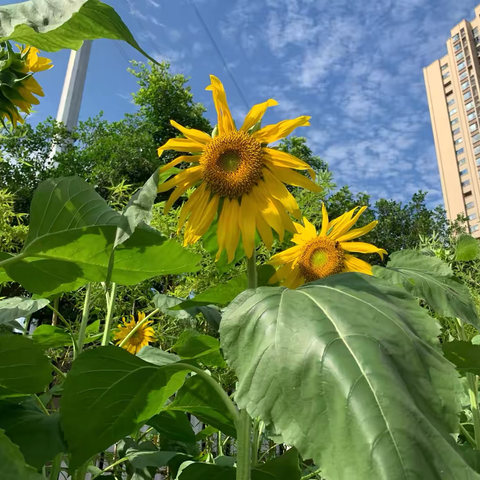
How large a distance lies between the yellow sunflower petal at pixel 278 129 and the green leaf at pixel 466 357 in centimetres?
45

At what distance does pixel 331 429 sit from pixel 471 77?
3919 centimetres

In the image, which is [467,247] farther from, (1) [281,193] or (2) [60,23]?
(2) [60,23]

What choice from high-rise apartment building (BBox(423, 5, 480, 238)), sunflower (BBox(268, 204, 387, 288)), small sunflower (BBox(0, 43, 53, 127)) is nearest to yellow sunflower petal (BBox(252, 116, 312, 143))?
sunflower (BBox(268, 204, 387, 288))

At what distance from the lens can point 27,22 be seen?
340 millimetres

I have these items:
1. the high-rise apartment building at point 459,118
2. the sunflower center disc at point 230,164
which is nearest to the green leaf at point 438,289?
the sunflower center disc at point 230,164

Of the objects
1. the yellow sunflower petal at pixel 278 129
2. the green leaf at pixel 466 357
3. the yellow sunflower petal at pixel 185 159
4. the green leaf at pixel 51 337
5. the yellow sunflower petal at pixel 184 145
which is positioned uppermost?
the yellow sunflower petal at pixel 278 129

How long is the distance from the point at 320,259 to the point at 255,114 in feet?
1.17

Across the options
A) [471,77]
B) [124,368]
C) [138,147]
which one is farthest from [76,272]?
[471,77]

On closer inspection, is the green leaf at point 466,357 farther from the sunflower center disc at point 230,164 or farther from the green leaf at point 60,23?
the green leaf at point 60,23

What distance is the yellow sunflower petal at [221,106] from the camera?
722mm

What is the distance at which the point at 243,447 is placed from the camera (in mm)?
517

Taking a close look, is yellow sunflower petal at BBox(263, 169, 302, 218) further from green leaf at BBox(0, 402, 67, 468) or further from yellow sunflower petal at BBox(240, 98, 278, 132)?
green leaf at BBox(0, 402, 67, 468)

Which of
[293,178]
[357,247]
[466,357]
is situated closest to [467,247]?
[357,247]

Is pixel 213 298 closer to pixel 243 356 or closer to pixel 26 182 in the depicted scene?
pixel 243 356
